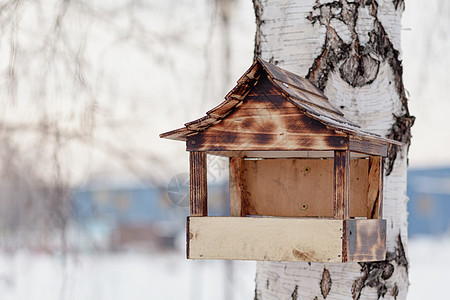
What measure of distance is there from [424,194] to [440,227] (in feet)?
3.00

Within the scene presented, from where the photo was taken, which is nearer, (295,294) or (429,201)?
(295,294)

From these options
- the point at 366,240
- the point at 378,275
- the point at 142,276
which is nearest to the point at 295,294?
the point at 378,275

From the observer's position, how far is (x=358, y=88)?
5.37 ft

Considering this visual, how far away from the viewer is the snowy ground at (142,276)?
2.45 metres

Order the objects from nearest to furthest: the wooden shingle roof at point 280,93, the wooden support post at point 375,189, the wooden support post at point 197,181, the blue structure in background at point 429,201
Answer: the wooden shingle roof at point 280,93 → the wooden support post at point 197,181 → the wooden support post at point 375,189 → the blue structure in background at point 429,201

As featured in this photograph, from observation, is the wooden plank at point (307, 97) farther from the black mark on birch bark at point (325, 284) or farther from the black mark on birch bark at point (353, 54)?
the black mark on birch bark at point (325, 284)

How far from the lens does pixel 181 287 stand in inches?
321

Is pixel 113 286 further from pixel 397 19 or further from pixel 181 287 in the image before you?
pixel 181 287

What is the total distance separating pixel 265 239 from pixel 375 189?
0.36m

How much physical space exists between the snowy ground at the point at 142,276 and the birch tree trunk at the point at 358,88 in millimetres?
989

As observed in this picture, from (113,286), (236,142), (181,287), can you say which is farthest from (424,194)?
(236,142)

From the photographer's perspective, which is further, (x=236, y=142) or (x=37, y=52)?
(x=37, y=52)

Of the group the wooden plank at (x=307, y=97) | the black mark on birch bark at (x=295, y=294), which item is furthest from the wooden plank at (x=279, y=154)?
the black mark on birch bark at (x=295, y=294)

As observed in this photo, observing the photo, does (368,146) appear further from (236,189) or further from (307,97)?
(236,189)
